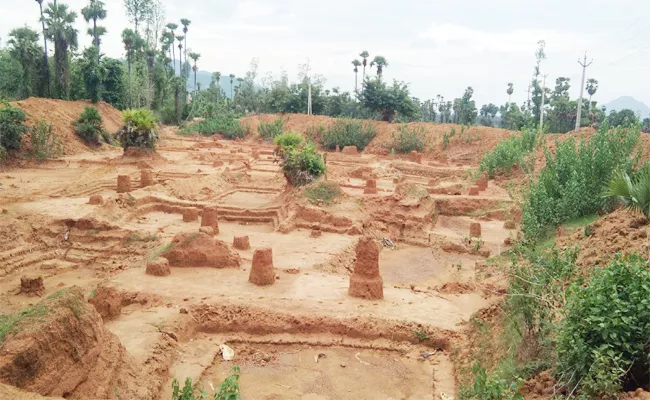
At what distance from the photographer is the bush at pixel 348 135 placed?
38.5m

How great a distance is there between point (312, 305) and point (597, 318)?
551 centimetres

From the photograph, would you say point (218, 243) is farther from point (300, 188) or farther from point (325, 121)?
point (325, 121)

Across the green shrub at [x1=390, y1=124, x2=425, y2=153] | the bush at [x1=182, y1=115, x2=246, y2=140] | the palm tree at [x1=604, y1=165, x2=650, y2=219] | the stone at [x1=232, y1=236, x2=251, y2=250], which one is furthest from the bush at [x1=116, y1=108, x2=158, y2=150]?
the palm tree at [x1=604, y1=165, x2=650, y2=219]

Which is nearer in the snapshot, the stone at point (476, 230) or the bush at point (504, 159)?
the stone at point (476, 230)

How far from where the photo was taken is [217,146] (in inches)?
1396

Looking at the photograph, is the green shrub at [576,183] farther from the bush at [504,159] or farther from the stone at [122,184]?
the stone at [122,184]

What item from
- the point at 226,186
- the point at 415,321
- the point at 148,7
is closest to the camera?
the point at 415,321

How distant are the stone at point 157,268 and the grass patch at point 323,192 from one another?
7.04 m

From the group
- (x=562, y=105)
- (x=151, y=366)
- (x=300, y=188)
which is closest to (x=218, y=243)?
(x=151, y=366)

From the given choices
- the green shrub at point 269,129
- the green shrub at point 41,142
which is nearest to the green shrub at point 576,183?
the green shrub at point 41,142

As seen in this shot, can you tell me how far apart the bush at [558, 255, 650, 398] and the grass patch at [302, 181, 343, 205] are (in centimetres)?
1261

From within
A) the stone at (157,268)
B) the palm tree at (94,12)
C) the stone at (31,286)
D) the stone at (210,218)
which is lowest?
the stone at (31,286)

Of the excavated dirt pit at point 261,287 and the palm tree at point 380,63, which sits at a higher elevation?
the palm tree at point 380,63

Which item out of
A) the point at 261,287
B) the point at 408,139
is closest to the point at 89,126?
the point at 408,139
